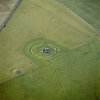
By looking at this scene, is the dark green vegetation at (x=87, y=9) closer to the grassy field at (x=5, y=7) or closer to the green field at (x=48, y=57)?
the green field at (x=48, y=57)

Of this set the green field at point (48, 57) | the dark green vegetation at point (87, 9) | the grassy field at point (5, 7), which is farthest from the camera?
the dark green vegetation at point (87, 9)

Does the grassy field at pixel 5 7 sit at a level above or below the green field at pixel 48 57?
above

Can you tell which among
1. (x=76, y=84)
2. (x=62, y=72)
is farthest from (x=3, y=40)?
(x=76, y=84)

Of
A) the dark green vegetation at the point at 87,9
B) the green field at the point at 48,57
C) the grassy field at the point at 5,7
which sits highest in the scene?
the grassy field at the point at 5,7

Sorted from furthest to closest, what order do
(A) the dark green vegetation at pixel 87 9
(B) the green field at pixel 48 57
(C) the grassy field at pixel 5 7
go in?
1. (A) the dark green vegetation at pixel 87 9
2. (C) the grassy field at pixel 5 7
3. (B) the green field at pixel 48 57

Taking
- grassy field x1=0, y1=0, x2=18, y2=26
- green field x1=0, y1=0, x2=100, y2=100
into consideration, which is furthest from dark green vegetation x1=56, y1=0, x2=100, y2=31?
grassy field x1=0, y1=0, x2=18, y2=26

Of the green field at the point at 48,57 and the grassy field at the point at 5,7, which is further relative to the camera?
the grassy field at the point at 5,7

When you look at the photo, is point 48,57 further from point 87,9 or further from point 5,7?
point 87,9

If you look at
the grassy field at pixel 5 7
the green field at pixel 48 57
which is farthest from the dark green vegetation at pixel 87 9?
the grassy field at pixel 5 7
